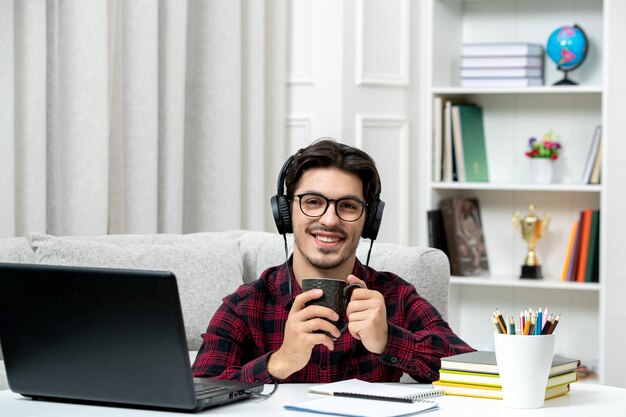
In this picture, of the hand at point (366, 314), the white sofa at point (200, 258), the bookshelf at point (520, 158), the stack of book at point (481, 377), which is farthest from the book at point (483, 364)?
the bookshelf at point (520, 158)

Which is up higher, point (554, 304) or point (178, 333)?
point (178, 333)

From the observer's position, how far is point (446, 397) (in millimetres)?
1452

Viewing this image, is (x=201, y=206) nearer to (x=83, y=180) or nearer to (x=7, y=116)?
(x=83, y=180)

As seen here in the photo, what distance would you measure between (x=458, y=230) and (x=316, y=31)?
0.94 meters

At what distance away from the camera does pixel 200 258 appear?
8.06 ft

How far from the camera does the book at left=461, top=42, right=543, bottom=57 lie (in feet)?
12.3

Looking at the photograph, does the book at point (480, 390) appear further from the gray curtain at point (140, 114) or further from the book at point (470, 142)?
the book at point (470, 142)

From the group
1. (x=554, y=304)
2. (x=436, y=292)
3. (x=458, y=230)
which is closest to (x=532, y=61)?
(x=458, y=230)

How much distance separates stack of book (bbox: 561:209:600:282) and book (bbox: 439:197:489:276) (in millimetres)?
344

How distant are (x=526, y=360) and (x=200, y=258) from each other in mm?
1235

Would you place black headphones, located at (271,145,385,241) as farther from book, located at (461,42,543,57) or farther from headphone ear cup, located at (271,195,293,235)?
book, located at (461,42,543,57)

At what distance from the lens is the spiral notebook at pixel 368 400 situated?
1.32 m

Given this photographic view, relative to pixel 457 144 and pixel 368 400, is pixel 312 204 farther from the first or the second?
pixel 457 144

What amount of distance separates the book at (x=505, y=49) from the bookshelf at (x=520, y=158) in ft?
0.39
